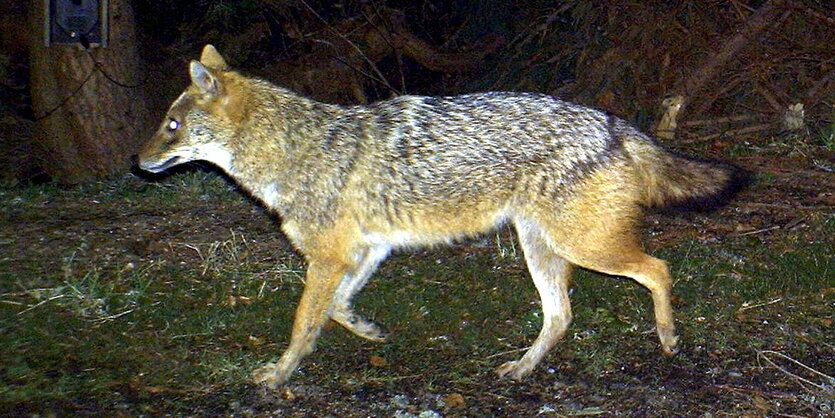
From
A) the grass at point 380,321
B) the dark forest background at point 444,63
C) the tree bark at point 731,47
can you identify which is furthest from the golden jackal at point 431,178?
the tree bark at point 731,47

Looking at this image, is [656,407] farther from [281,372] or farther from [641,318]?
[281,372]

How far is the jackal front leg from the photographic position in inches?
182

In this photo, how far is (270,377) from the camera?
4508 mm

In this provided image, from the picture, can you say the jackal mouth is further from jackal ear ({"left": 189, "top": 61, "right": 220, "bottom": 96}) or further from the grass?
the grass

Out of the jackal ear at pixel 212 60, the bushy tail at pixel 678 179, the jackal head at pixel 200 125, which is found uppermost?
the jackal ear at pixel 212 60

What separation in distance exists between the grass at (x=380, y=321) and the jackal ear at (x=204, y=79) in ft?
4.06

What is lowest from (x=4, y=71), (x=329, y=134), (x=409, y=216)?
(x=4, y=71)

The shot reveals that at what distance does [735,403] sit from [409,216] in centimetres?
187

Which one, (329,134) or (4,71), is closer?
(329,134)

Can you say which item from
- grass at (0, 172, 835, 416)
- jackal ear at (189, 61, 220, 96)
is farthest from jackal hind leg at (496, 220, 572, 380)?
jackal ear at (189, 61, 220, 96)

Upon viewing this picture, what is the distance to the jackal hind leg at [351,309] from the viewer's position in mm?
5039

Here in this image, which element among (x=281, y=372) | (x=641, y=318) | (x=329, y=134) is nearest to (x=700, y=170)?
(x=641, y=318)

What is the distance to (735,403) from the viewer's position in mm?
4312

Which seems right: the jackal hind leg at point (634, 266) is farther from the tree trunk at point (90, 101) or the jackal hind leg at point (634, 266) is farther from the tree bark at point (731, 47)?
the tree trunk at point (90, 101)
